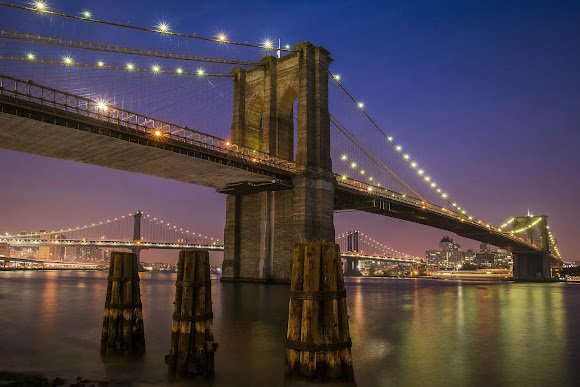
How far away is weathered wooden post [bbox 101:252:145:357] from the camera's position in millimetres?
11812

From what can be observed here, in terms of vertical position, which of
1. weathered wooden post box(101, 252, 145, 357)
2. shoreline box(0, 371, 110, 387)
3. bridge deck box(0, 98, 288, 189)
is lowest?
shoreline box(0, 371, 110, 387)

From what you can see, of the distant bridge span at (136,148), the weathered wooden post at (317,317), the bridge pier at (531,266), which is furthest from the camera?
the bridge pier at (531,266)

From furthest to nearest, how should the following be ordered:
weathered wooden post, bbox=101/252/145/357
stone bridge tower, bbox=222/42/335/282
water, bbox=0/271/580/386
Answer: stone bridge tower, bbox=222/42/335/282 → weathered wooden post, bbox=101/252/145/357 → water, bbox=0/271/580/386

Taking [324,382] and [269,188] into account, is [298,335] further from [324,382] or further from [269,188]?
[269,188]

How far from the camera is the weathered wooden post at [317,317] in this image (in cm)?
780

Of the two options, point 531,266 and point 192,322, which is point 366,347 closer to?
point 192,322

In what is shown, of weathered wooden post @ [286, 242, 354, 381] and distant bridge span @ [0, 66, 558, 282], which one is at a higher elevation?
distant bridge span @ [0, 66, 558, 282]

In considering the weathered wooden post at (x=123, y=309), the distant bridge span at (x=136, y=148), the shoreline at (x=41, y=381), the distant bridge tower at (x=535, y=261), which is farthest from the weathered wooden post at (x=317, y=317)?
the distant bridge tower at (x=535, y=261)

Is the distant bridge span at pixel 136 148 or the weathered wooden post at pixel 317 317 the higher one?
the distant bridge span at pixel 136 148

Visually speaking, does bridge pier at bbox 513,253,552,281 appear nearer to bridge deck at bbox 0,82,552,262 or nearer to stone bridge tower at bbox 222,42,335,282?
bridge deck at bbox 0,82,552,262

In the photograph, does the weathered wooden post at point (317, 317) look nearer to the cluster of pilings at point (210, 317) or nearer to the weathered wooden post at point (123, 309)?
the cluster of pilings at point (210, 317)

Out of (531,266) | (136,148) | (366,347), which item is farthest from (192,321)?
(531,266)

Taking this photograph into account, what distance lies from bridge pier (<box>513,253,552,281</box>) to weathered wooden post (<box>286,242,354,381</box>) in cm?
12205

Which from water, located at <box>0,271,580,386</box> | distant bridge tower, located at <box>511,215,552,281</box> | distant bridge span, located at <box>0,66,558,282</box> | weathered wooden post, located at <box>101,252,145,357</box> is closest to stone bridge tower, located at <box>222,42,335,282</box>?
distant bridge span, located at <box>0,66,558,282</box>
